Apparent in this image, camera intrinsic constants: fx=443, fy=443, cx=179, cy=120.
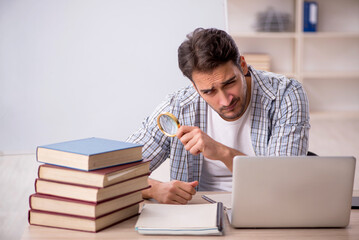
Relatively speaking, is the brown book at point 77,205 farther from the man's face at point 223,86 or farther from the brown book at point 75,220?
the man's face at point 223,86

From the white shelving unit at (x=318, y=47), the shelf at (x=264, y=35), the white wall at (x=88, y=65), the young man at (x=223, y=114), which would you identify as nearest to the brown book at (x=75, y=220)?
the young man at (x=223, y=114)

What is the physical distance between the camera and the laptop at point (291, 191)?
1.17 meters

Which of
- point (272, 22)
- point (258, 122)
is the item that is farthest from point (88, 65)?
point (258, 122)

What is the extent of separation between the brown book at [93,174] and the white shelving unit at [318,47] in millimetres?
4531

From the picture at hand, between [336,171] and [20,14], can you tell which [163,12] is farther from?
[336,171]

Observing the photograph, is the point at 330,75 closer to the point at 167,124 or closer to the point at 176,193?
the point at 167,124

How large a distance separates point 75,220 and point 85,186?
0.10 meters

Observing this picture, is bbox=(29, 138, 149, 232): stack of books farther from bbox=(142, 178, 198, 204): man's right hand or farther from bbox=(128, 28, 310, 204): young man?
bbox=(128, 28, 310, 204): young man

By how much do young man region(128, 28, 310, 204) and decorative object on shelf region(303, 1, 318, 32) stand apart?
3813mm

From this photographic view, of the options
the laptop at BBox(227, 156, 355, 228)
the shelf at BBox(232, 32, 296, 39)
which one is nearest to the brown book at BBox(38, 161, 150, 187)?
the laptop at BBox(227, 156, 355, 228)

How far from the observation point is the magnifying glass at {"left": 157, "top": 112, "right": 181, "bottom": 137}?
1.60 m

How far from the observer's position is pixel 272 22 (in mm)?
5590

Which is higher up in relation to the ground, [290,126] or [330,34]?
[330,34]

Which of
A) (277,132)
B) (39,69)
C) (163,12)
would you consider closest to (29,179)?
(39,69)
